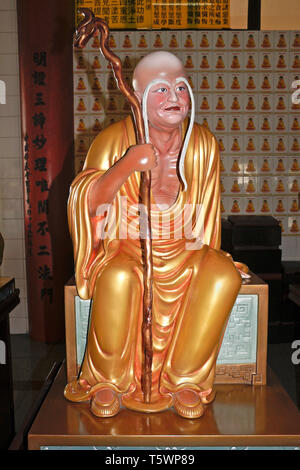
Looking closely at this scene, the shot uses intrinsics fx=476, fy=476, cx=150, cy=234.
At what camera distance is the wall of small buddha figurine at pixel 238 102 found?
138 inches

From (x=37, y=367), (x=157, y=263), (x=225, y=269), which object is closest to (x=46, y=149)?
(x=37, y=367)

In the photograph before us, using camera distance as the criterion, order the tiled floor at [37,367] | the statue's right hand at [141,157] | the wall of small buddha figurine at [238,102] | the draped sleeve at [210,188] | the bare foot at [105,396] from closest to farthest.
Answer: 1. the statue's right hand at [141,157]
2. the bare foot at [105,396]
3. the draped sleeve at [210,188]
4. the tiled floor at [37,367]
5. the wall of small buddha figurine at [238,102]

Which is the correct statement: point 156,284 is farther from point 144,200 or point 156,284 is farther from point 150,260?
point 144,200

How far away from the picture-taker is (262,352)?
1.74 meters

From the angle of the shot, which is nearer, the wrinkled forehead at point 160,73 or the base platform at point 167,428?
the base platform at point 167,428

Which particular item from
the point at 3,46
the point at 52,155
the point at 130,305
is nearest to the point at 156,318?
the point at 130,305

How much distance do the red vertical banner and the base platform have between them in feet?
6.08

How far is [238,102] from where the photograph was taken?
358 centimetres

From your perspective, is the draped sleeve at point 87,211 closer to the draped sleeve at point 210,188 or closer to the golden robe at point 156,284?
the golden robe at point 156,284

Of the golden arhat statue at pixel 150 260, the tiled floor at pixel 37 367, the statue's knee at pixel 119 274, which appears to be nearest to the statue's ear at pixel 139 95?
the golden arhat statue at pixel 150 260

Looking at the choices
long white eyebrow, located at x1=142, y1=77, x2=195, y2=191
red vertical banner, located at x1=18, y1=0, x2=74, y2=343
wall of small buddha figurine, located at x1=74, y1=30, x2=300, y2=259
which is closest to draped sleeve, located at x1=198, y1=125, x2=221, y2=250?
long white eyebrow, located at x1=142, y1=77, x2=195, y2=191

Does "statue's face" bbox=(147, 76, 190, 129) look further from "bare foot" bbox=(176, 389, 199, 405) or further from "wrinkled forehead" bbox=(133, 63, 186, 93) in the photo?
"bare foot" bbox=(176, 389, 199, 405)

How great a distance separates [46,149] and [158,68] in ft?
6.15

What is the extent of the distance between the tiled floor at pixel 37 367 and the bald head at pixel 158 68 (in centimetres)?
177
